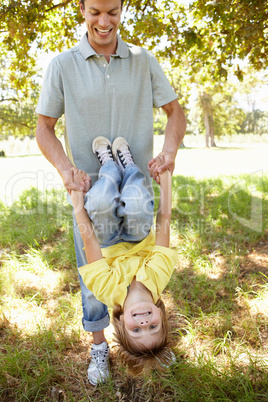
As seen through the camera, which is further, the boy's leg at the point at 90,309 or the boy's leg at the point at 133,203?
the boy's leg at the point at 90,309

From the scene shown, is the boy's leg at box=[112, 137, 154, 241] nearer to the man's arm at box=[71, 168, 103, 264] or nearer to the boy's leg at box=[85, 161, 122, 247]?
the boy's leg at box=[85, 161, 122, 247]

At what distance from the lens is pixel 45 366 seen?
234 cm

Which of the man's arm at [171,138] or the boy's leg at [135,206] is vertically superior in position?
the man's arm at [171,138]

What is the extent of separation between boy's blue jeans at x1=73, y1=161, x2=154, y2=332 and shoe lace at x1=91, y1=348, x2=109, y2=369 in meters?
0.89

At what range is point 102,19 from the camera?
202cm

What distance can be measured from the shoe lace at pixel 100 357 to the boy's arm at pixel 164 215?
3.31 ft

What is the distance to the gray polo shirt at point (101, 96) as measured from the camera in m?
2.17

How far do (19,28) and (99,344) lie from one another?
4290 mm

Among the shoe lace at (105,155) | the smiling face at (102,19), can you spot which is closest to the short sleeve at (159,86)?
the smiling face at (102,19)

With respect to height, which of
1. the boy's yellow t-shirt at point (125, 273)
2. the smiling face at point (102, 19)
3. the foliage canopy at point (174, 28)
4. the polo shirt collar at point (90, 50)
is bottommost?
the boy's yellow t-shirt at point (125, 273)

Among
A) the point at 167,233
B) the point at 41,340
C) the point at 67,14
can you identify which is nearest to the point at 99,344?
the point at 41,340

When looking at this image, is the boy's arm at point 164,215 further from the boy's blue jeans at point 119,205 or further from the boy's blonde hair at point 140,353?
the boy's blonde hair at point 140,353

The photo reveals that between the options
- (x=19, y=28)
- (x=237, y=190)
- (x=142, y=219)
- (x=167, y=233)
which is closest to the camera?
(x=142, y=219)

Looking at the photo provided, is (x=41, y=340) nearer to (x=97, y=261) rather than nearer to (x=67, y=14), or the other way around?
(x=97, y=261)
